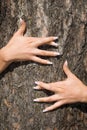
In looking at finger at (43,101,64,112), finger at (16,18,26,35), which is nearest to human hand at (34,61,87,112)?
finger at (43,101,64,112)

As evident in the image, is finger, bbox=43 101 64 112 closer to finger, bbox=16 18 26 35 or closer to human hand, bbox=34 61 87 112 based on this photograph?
human hand, bbox=34 61 87 112

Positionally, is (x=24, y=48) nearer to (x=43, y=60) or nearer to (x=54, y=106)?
(x=43, y=60)

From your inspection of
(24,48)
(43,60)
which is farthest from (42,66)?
(24,48)

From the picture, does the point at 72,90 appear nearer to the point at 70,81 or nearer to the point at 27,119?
the point at 70,81

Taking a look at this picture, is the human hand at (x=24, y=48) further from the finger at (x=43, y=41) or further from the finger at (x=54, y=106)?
the finger at (x=54, y=106)

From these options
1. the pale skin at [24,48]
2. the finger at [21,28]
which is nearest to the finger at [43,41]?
Answer: the pale skin at [24,48]

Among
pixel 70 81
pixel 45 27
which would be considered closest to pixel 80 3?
pixel 45 27
